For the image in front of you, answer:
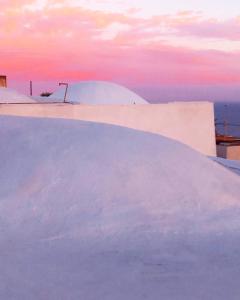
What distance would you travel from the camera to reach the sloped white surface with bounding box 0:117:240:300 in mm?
5574

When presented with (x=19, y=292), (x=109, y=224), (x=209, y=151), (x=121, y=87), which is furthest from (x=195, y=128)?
(x=19, y=292)

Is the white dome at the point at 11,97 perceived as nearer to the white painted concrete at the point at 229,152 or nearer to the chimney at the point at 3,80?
the chimney at the point at 3,80

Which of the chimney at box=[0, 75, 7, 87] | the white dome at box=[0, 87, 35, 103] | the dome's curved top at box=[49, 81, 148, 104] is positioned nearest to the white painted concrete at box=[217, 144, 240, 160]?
the dome's curved top at box=[49, 81, 148, 104]

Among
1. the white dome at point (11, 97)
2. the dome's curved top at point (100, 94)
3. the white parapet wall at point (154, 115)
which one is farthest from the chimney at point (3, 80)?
the white parapet wall at point (154, 115)

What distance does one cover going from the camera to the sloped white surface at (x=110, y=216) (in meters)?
5.57


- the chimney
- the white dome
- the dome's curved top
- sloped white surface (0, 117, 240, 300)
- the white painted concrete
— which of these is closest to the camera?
sloped white surface (0, 117, 240, 300)

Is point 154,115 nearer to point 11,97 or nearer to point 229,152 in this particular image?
point 11,97

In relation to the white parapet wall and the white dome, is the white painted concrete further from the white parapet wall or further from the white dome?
the white dome

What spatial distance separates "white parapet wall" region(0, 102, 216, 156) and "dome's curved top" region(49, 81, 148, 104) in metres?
5.89

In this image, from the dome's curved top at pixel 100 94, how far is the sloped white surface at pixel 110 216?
51.5 feet

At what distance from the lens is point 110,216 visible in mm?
7148

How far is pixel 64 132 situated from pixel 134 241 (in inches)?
124

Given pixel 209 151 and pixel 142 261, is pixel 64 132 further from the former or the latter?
pixel 209 151

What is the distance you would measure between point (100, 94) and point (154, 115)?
7.16m
